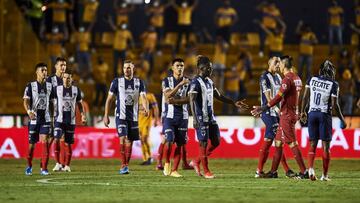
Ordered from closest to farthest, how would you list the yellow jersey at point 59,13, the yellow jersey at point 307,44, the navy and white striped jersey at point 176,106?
1. the navy and white striped jersey at point 176,106
2. the yellow jersey at point 307,44
3. the yellow jersey at point 59,13

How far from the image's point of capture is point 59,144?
1001 inches

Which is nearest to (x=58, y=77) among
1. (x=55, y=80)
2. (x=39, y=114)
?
(x=55, y=80)

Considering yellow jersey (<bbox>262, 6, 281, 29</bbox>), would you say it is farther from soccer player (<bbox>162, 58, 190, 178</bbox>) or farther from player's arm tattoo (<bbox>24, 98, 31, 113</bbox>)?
player's arm tattoo (<bbox>24, 98, 31, 113</bbox>)

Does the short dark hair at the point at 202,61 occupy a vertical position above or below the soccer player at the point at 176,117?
above

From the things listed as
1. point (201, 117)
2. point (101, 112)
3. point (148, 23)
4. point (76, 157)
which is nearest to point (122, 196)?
point (201, 117)

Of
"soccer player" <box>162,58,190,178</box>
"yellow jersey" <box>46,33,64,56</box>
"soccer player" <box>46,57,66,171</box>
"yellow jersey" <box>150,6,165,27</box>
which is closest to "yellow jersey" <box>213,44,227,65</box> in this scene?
"yellow jersey" <box>150,6,165,27</box>

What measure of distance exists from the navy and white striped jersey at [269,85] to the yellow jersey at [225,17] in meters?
18.4

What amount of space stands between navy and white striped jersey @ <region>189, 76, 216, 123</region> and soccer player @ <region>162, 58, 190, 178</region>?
472 millimetres

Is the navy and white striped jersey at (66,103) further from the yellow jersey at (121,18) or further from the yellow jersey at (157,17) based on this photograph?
the yellow jersey at (157,17)

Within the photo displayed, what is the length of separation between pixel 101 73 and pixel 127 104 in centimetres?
1527

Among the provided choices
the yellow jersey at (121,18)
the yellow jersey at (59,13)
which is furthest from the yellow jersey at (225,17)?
the yellow jersey at (59,13)

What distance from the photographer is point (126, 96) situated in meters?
23.9

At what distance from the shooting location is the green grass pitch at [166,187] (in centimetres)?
1720

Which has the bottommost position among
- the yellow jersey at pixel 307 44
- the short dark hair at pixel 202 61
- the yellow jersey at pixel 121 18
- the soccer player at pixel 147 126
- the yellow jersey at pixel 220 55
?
the soccer player at pixel 147 126
